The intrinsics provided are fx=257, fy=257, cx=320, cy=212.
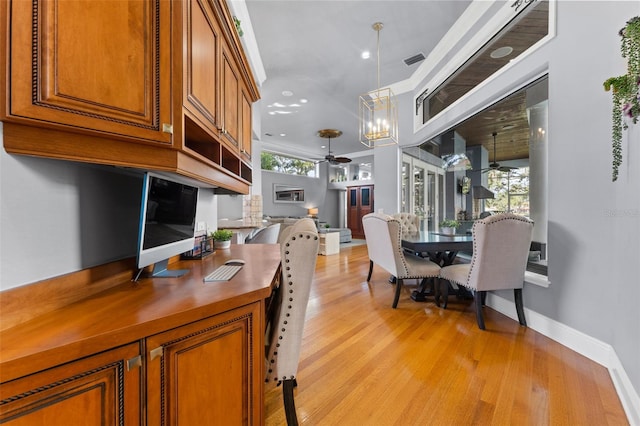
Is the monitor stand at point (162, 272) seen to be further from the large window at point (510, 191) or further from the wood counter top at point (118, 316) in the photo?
the large window at point (510, 191)

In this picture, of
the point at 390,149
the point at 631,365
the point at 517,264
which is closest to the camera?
the point at 631,365

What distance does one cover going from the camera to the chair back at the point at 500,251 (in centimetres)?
230

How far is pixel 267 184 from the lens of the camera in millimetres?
9539

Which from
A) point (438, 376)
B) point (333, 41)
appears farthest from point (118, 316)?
point (333, 41)

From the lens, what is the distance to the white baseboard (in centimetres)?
143

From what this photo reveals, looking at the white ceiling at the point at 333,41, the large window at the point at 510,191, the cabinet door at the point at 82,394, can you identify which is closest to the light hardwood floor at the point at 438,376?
the cabinet door at the point at 82,394

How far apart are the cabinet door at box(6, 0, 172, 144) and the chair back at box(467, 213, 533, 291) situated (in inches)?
99.2

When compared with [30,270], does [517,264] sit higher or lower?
lower

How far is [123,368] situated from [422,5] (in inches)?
162

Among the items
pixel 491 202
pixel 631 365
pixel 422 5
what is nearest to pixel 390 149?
pixel 491 202

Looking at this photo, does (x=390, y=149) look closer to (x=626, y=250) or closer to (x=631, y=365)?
(x=626, y=250)

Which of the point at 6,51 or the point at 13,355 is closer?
the point at 13,355

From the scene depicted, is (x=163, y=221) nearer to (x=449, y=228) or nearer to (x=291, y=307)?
(x=291, y=307)

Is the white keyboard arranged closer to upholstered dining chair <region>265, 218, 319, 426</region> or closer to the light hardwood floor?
upholstered dining chair <region>265, 218, 319, 426</region>
